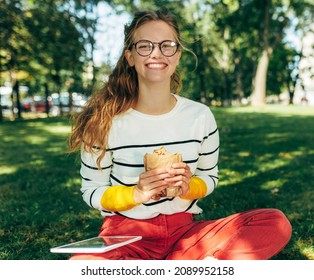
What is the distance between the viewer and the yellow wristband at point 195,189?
8.52 feet

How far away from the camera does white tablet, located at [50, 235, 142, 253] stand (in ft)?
7.22

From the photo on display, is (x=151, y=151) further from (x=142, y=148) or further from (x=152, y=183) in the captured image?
(x=152, y=183)

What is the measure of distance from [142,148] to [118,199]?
1.20 ft

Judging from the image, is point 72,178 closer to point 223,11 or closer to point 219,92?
point 223,11

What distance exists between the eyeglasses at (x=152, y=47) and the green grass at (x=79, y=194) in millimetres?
1428

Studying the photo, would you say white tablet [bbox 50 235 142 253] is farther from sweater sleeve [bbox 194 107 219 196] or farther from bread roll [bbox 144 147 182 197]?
sweater sleeve [bbox 194 107 219 196]

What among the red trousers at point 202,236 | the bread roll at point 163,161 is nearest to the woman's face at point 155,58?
the bread roll at point 163,161

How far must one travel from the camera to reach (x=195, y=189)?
261cm

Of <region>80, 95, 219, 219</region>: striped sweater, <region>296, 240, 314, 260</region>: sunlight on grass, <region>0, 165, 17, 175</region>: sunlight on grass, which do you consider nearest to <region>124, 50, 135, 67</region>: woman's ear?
<region>80, 95, 219, 219</region>: striped sweater

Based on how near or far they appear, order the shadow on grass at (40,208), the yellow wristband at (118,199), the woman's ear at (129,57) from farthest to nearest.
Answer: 1. the shadow on grass at (40,208)
2. the woman's ear at (129,57)
3. the yellow wristband at (118,199)

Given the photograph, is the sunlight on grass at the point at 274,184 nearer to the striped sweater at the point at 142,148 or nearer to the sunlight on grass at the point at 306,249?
the sunlight on grass at the point at 306,249

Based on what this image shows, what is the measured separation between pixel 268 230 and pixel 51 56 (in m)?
14.1
